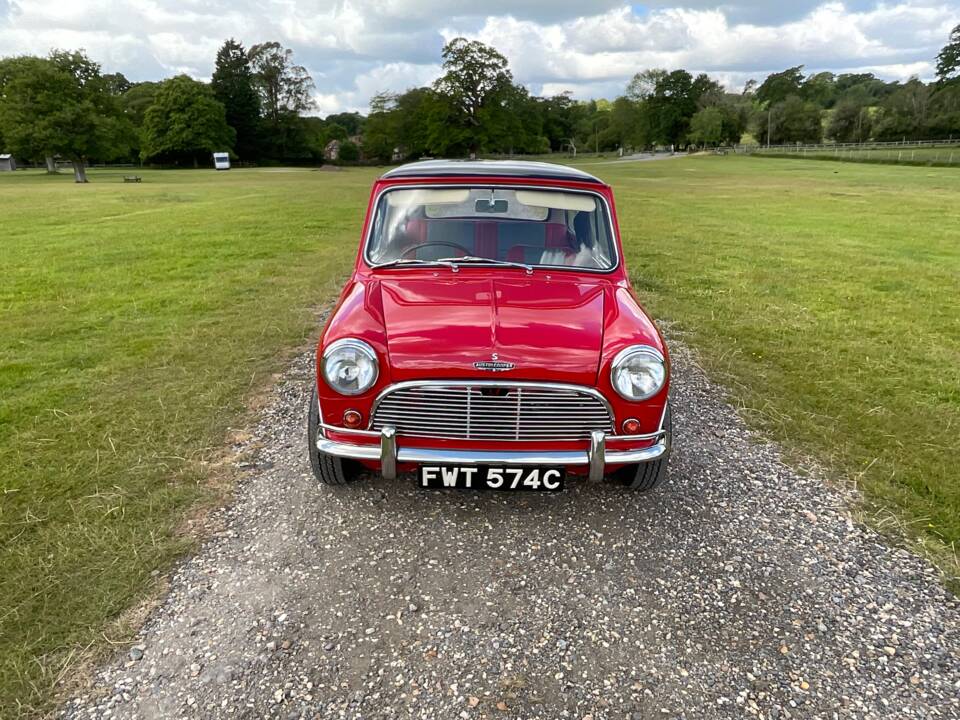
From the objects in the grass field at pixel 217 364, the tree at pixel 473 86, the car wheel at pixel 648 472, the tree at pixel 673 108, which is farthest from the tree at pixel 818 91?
the car wheel at pixel 648 472

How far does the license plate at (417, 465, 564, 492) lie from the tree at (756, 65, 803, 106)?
5176 inches

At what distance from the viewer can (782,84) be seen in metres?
116

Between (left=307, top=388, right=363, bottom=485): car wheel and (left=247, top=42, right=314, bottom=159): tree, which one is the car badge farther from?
(left=247, top=42, right=314, bottom=159): tree

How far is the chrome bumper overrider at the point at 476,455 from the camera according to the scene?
10.00 feet

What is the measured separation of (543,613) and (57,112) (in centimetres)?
4797

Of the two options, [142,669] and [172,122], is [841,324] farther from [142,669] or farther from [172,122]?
[172,122]

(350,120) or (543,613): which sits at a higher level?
(350,120)

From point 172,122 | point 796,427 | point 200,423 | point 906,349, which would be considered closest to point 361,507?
point 200,423

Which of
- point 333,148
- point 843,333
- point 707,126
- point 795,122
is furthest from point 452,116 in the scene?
point 843,333

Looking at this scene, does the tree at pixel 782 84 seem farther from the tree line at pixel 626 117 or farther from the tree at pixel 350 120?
the tree at pixel 350 120

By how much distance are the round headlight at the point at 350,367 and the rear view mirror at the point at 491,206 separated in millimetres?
1604

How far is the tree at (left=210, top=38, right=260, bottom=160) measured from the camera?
250ft

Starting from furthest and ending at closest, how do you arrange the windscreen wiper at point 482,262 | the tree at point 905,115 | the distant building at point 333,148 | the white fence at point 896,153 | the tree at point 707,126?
1. the distant building at point 333,148
2. the tree at point 707,126
3. the tree at point 905,115
4. the white fence at point 896,153
5. the windscreen wiper at point 482,262

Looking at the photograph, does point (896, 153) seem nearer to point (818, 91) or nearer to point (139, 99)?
point (818, 91)
